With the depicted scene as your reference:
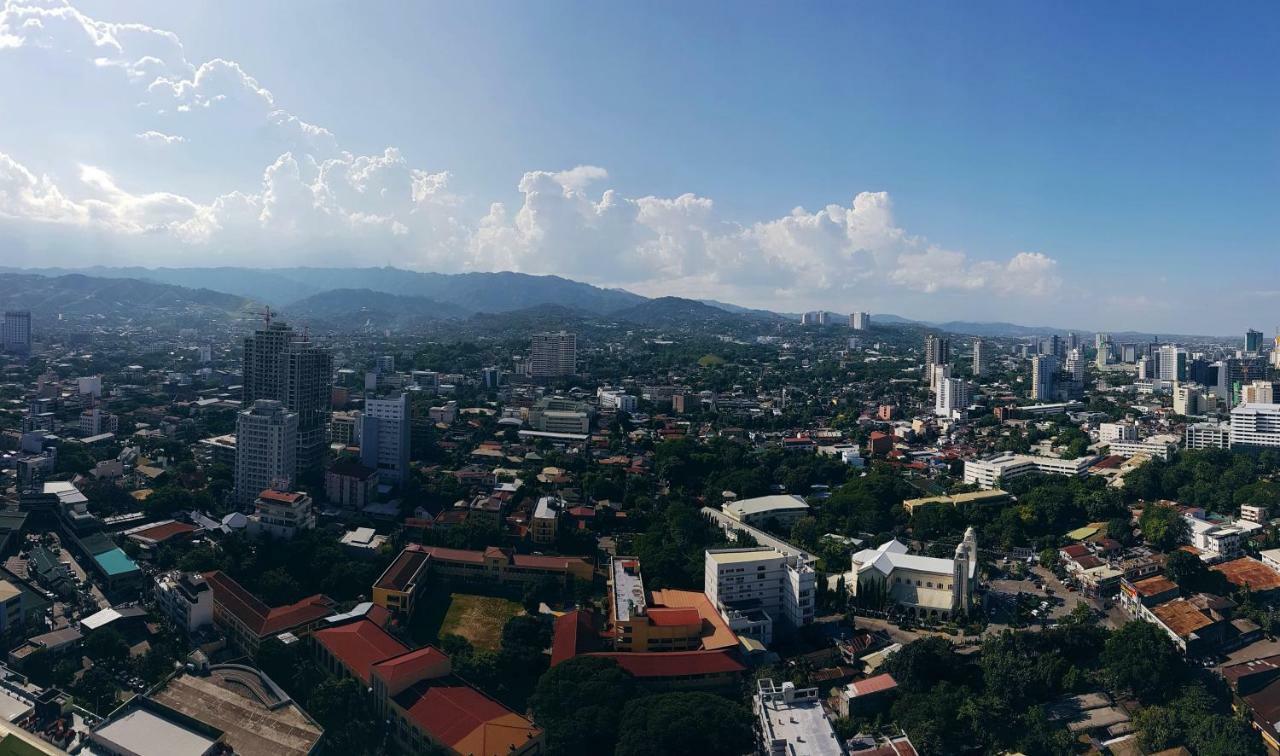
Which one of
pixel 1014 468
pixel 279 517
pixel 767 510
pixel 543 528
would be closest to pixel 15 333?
pixel 279 517

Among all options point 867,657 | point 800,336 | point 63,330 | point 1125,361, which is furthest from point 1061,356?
point 63,330

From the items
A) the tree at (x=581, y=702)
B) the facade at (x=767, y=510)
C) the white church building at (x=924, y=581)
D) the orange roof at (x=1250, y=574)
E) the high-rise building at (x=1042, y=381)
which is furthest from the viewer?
the high-rise building at (x=1042, y=381)

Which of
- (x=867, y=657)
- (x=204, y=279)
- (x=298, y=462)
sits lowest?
(x=867, y=657)

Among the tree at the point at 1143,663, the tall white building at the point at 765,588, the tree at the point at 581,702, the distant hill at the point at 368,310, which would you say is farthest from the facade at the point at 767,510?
the distant hill at the point at 368,310

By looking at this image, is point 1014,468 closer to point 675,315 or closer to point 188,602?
point 188,602

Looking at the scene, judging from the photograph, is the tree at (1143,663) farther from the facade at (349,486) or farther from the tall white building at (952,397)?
the tall white building at (952,397)

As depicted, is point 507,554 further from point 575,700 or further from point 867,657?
point 867,657

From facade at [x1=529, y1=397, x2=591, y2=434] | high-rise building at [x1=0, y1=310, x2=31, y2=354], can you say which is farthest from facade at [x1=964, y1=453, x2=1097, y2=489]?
high-rise building at [x1=0, y1=310, x2=31, y2=354]
